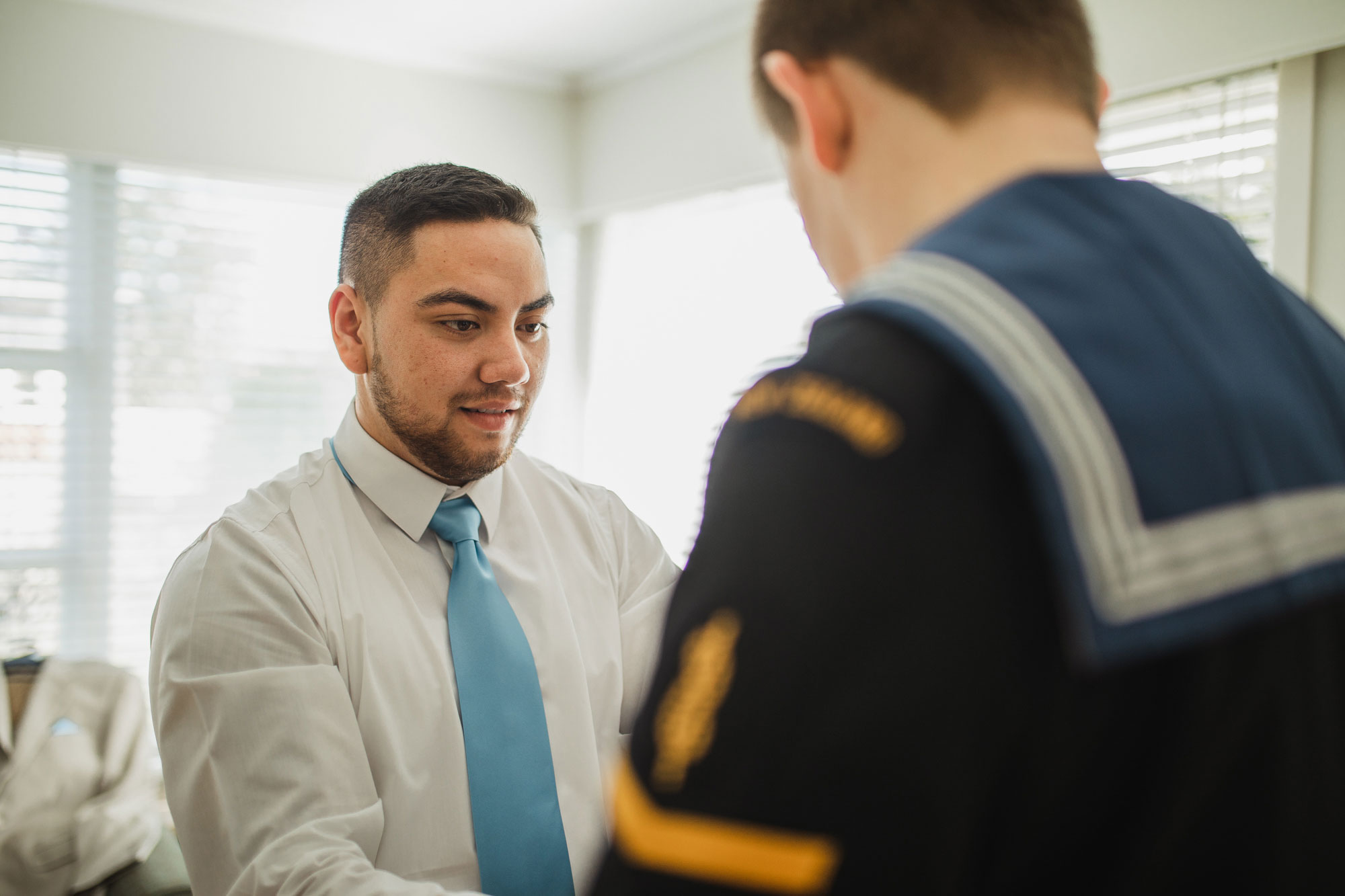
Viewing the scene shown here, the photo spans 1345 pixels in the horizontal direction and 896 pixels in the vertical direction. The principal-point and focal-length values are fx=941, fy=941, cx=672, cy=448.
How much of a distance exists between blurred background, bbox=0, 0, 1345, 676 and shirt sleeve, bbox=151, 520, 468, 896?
2.27 meters

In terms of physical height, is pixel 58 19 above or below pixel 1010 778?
above

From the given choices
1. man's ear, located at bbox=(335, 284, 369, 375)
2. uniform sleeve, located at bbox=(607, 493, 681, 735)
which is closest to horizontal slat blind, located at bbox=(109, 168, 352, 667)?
man's ear, located at bbox=(335, 284, 369, 375)

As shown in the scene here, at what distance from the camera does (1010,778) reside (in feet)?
1.23

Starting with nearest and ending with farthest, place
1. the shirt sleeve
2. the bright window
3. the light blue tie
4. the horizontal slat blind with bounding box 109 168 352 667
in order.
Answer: the shirt sleeve < the light blue tie < the horizontal slat blind with bounding box 109 168 352 667 < the bright window

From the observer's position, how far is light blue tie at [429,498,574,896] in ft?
4.01

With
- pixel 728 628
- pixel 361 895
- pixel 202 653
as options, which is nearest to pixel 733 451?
pixel 728 628

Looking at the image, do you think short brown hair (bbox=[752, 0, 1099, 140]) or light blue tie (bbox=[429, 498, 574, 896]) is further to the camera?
light blue tie (bbox=[429, 498, 574, 896])

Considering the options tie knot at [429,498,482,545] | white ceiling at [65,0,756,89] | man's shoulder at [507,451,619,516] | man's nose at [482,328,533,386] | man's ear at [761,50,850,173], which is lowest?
tie knot at [429,498,482,545]

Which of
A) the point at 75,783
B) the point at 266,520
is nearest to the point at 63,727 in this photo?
the point at 75,783

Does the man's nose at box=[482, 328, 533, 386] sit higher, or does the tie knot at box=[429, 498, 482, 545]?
the man's nose at box=[482, 328, 533, 386]

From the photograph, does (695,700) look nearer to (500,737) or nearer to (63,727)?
(500,737)

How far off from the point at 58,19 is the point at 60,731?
2467 mm

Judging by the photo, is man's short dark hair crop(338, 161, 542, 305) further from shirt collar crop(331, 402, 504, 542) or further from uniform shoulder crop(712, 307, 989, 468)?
uniform shoulder crop(712, 307, 989, 468)

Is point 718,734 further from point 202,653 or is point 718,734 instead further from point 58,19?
point 58,19
